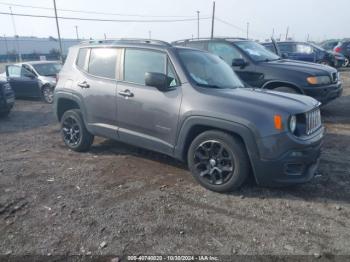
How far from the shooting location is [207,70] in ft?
16.1

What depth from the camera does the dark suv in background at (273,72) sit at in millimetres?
7465

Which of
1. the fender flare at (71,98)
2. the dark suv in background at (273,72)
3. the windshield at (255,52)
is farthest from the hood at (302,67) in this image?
the fender flare at (71,98)

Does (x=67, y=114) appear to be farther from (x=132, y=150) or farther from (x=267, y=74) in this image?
(x=267, y=74)

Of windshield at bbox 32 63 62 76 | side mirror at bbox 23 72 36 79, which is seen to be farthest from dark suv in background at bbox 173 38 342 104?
side mirror at bbox 23 72 36 79

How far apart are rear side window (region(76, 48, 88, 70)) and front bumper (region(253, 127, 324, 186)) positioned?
11.3 feet

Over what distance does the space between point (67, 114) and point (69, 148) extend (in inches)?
26.3

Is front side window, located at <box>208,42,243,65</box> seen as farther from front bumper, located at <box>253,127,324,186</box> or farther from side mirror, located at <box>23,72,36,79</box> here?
side mirror, located at <box>23,72,36,79</box>

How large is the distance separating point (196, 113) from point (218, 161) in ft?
2.24

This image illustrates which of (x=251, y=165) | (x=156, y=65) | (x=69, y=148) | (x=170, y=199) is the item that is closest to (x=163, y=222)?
(x=170, y=199)

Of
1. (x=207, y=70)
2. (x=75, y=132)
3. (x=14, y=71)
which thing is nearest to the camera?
(x=207, y=70)

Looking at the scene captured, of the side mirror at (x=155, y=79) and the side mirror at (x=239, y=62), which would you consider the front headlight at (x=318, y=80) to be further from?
the side mirror at (x=155, y=79)

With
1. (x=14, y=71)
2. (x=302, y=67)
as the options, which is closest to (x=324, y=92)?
(x=302, y=67)

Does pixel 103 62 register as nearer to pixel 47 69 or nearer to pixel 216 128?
pixel 216 128

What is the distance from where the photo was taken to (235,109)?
4.00 metres
